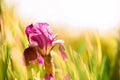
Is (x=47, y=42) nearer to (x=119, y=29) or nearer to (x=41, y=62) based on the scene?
(x=41, y=62)

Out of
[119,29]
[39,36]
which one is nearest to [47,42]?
[39,36]

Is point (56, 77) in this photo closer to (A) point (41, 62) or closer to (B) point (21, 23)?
(A) point (41, 62)

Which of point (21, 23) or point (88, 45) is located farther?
point (21, 23)
